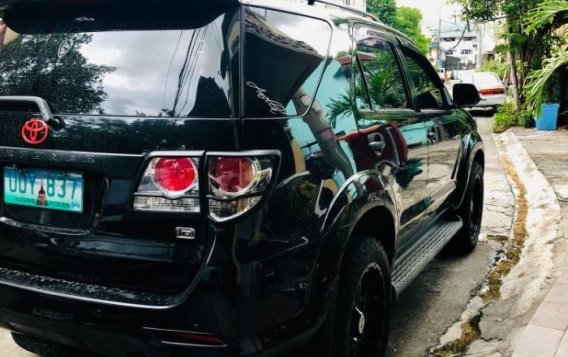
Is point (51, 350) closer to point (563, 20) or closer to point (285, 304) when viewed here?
point (285, 304)

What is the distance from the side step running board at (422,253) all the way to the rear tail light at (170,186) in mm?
1459

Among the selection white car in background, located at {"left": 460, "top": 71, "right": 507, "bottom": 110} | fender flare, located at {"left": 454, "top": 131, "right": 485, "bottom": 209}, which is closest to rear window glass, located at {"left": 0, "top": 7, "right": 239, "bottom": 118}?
fender flare, located at {"left": 454, "top": 131, "right": 485, "bottom": 209}

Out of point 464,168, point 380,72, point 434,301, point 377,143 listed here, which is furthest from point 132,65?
point 464,168

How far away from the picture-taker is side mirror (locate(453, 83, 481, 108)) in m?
4.17

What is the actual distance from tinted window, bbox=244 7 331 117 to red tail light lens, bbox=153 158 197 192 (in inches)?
10.2

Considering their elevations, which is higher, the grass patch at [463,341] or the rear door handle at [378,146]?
the rear door handle at [378,146]

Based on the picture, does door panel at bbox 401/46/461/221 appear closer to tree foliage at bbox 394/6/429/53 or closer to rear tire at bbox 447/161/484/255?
rear tire at bbox 447/161/484/255

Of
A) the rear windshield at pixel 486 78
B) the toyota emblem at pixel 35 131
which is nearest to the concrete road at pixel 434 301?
the toyota emblem at pixel 35 131

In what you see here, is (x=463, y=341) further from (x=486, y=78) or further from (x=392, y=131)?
(x=486, y=78)

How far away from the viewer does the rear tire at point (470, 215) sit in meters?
4.52

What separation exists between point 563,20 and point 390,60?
10.0 m

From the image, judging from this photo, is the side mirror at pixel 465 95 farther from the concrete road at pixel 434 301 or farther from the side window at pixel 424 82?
the concrete road at pixel 434 301

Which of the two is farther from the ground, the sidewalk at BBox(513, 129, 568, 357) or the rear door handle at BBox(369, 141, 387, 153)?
the rear door handle at BBox(369, 141, 387, 153)

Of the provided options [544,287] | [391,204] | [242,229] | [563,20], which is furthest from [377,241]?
[563,20]
